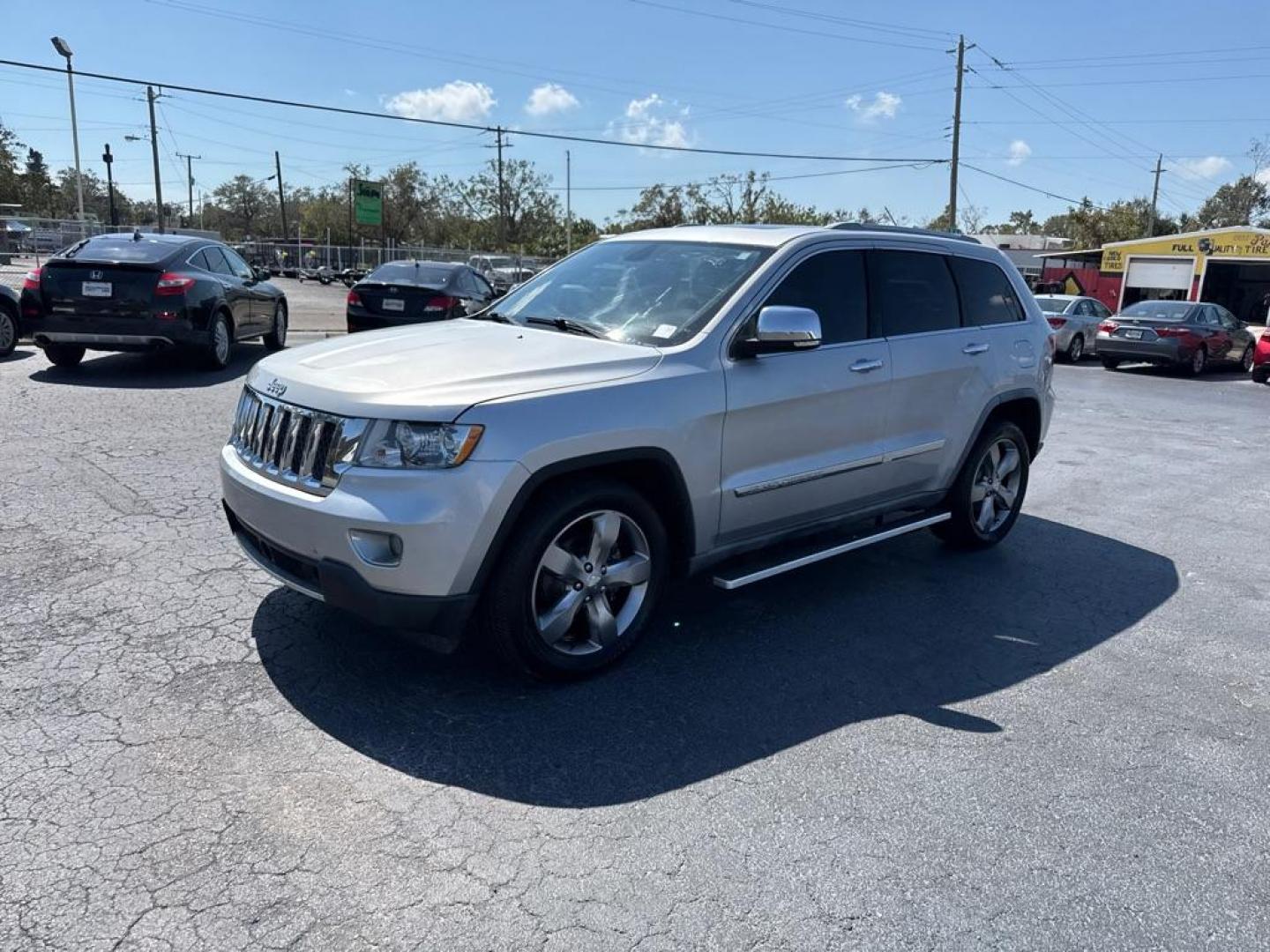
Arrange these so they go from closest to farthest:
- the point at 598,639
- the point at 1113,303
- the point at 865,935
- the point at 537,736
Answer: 1. the point at 865,935
2. the point at 537,736
3. the point at 598,639
4. the point at 1113,303

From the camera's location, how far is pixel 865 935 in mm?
2547

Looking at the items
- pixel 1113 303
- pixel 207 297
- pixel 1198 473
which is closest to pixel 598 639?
pixel 1198 473

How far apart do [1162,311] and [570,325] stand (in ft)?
63.8

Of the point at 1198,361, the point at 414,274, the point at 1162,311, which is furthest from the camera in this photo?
the point at 1162,311

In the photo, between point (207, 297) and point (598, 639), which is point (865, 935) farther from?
point (207, 297)

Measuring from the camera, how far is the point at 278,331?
Result: 13602 millimetres

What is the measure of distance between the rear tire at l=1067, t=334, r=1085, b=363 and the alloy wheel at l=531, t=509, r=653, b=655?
20.2 m

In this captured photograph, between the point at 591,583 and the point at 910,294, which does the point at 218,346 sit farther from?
the point at 591,583

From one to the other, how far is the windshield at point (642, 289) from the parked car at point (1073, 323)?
18.3 m

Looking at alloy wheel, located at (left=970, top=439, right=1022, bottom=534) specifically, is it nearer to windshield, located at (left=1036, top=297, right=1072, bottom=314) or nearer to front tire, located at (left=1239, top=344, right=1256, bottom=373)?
windshield, located at (left=1036, top=297, right=1072, bottom=314)

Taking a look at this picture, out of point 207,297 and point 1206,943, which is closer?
point 1206,943

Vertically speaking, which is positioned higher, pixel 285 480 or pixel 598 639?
pixel 285 480

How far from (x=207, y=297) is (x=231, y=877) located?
30.5 feet

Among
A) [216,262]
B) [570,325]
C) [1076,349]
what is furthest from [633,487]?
[1076,349]
